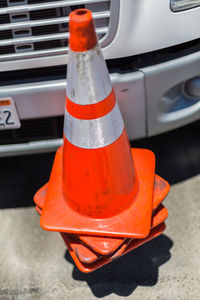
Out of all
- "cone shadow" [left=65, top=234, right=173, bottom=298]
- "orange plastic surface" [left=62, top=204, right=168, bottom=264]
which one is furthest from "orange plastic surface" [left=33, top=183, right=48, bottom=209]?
"cone shadow" [left=65, top=234, right=173, bottom=298]

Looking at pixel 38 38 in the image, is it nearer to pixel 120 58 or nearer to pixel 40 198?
pixel 120 58

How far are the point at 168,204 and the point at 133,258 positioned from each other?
16.1 inches

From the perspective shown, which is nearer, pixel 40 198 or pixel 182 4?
pixel 182 4

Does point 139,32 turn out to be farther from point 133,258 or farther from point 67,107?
point 133,258

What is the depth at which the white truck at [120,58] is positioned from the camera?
169 cm

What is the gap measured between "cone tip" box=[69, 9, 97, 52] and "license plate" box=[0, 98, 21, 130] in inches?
21.9

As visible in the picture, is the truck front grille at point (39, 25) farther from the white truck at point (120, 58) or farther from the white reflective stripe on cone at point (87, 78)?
the white reflective stripe on cone at point (87, 78)

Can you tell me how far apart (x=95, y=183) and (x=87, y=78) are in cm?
49

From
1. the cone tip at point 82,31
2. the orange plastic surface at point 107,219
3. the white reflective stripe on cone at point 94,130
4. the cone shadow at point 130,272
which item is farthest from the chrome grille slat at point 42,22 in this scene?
the cone shadow at point 130,272

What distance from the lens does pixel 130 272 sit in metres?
1.92

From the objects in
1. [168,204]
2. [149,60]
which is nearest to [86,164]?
[149,60]

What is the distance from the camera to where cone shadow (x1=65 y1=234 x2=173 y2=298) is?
1.86 metres

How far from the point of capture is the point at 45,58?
1790 millimetres

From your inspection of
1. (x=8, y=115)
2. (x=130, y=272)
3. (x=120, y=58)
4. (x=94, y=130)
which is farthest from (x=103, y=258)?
(x=120, y=58)
